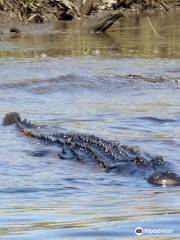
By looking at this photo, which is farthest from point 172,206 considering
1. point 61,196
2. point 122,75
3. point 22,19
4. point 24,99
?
point 22,19

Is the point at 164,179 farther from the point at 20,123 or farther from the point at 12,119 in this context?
the point at 12,119

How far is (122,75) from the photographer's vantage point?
1470cm

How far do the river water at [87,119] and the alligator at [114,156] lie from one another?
10 centimetres

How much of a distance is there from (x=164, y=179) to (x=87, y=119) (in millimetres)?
3900

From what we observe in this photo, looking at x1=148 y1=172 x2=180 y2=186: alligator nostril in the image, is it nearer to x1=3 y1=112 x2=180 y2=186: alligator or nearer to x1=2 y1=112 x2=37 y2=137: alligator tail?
x1=3 y1=112 x2=180 y2=186: alligator

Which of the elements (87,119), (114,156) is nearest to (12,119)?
(87,119)

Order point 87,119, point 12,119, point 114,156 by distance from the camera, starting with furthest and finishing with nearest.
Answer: point 87,119
point 12,119
point 114,156

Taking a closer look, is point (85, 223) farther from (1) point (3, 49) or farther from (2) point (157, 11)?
(2) point (157, 11)

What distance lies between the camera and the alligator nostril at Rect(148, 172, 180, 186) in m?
7.25

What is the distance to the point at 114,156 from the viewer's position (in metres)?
8.19

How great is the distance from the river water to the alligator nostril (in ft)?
0.27

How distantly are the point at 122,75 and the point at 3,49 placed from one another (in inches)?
145

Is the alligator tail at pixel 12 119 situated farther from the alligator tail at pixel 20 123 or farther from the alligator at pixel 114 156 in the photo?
the alligator at pixel 114 156

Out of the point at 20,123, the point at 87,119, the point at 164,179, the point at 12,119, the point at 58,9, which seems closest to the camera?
the point at 164,179
